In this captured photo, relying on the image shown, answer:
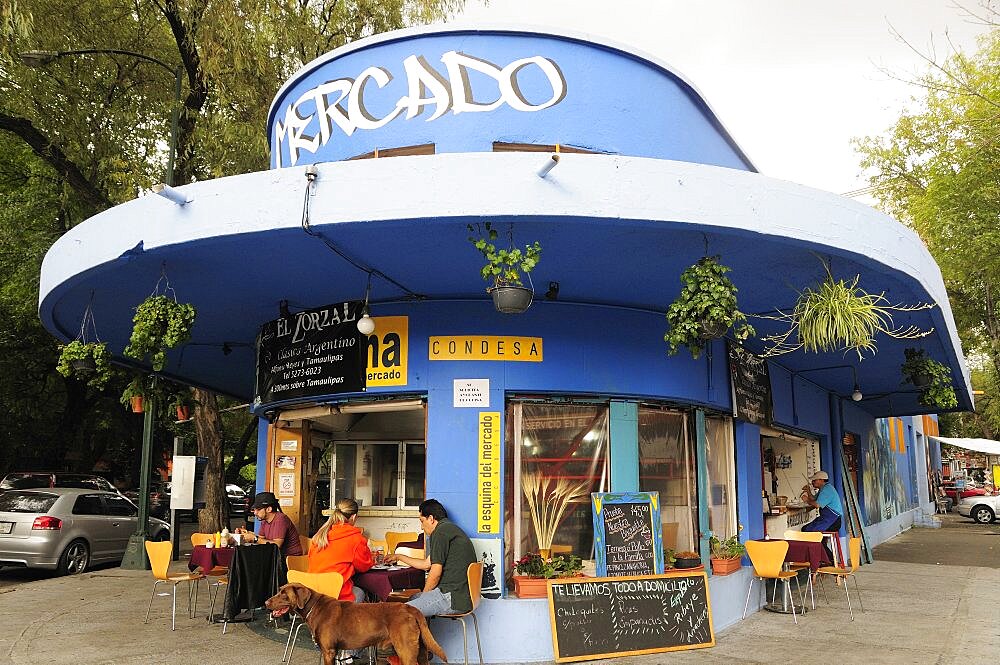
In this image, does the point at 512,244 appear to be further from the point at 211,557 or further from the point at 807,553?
the point at 807,553

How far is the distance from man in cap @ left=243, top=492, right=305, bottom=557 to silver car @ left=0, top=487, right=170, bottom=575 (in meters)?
6.41

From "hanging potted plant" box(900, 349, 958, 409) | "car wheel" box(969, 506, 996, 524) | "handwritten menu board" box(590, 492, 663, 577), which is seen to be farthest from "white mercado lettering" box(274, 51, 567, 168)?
"car wheel" box(969, 506, 996, 524)

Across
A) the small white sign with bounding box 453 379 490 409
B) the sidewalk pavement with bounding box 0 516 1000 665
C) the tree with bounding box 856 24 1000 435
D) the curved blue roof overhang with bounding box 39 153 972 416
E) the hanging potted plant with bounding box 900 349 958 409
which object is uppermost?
the tree with bounding box 856 24 1000 435

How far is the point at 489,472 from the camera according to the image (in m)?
7.37

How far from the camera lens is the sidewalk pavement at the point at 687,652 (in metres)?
7.16

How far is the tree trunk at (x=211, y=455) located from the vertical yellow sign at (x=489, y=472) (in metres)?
9.19

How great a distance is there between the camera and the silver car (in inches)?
496

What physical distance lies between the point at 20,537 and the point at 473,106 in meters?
10.4

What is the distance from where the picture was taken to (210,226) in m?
5.92

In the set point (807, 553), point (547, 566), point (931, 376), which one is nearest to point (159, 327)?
point (547, 566)

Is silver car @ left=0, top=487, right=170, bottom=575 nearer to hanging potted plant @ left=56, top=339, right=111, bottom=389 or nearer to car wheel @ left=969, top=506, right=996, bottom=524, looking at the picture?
hanging potted plant @ left=56, top=339, right=111, bottom=389

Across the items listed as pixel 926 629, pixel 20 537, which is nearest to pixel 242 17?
pixel 20 537

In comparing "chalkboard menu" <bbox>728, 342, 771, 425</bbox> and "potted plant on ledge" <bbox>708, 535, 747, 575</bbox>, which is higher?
"chalkboard menu" <bbox>728, 342, 771, 425</bbox>

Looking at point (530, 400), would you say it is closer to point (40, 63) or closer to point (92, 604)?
point (92, 604)
